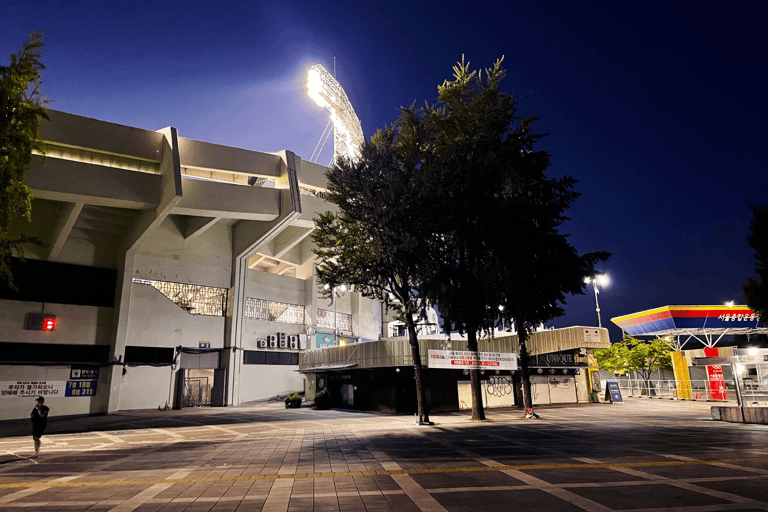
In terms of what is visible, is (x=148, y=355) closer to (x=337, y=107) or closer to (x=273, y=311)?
(x=273, y=311)

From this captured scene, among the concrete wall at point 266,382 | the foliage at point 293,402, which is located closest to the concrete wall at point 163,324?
the concrete wall at point 266,382

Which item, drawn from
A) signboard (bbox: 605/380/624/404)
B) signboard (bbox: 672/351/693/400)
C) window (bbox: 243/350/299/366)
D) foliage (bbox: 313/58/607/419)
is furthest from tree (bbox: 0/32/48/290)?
signboard (bbox: 672/351/693/400)

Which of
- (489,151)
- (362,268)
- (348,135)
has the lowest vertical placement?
(362,268)

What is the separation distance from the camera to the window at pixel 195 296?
126 feet

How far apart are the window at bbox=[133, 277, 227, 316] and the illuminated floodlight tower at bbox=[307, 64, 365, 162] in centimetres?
1839

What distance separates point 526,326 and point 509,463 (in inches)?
593

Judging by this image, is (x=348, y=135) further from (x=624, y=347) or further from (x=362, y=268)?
(x=624, y=347)

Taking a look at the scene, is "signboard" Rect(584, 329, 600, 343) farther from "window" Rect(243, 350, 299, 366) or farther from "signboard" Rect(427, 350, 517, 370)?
"window" Rect(243, 350, 299, 366)

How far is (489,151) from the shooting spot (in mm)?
22719

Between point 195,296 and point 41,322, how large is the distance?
11.1m

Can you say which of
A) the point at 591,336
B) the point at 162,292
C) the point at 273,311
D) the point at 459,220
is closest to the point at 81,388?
the point at 162,292

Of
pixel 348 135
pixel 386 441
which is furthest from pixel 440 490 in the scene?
pixel 348 135

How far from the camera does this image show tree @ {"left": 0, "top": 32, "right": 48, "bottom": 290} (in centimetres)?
1847

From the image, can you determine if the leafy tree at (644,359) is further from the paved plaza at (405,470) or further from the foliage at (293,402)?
the foliage at (293,402)
